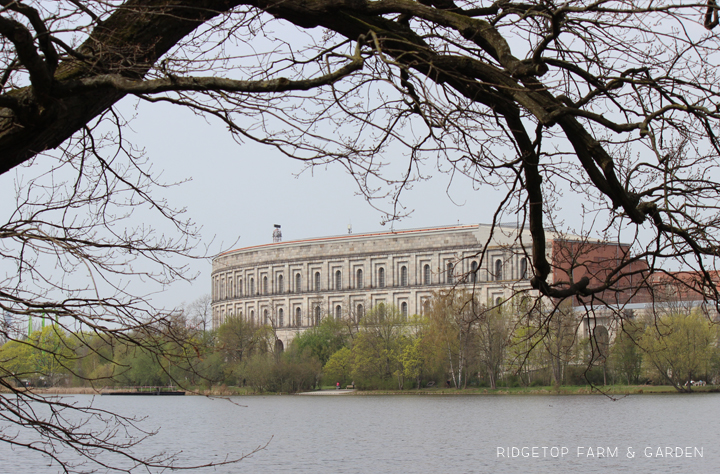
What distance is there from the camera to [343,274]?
269ft

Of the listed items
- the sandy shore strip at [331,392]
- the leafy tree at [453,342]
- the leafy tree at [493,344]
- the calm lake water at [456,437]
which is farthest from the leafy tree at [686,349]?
the sandy shore strip at [331,392]

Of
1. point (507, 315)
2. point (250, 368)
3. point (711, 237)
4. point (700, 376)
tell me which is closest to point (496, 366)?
point (507, 315)

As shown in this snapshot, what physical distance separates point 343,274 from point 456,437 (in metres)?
56.7

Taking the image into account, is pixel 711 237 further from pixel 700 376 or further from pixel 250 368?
pixel 250 368

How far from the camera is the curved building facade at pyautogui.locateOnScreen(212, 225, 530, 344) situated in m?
76.2

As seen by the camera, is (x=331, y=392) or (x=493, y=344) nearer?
(x=493, y=344)

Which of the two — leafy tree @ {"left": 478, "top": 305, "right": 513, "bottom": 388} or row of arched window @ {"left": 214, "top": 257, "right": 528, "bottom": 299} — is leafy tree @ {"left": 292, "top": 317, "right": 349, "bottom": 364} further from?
leafy tree @ {"left": 478, "top": 305, "right": 513, "bottom": 388}

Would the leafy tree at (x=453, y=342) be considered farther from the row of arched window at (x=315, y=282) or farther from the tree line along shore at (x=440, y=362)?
the row of arched window at (x=315, y=282)

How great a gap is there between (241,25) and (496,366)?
49.2 meters

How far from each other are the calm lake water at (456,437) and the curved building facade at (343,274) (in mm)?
34389

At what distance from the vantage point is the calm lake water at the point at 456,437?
1967 centimetres

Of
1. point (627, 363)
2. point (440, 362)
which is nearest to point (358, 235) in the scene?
point (440, 362)

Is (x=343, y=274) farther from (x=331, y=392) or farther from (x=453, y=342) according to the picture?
(x=453, y=342)

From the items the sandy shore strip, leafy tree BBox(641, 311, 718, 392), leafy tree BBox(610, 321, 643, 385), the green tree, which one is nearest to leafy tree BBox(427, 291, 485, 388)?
the sandy shore strip
